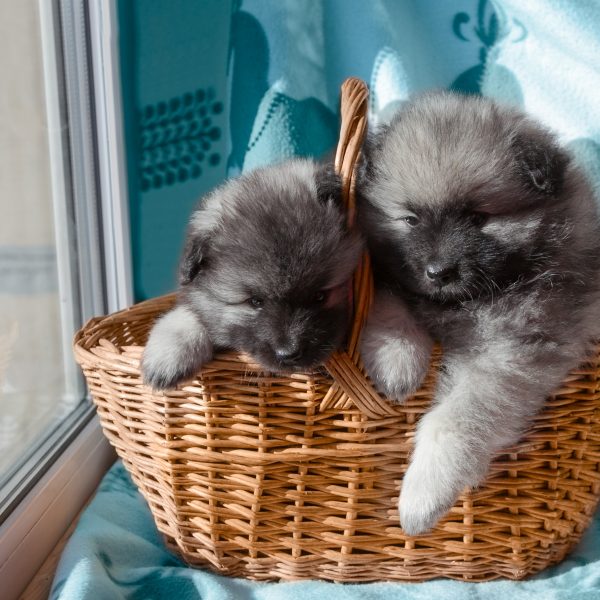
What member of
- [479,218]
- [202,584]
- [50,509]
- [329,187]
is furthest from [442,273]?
[50,509]

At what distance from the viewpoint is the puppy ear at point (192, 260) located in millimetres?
1317

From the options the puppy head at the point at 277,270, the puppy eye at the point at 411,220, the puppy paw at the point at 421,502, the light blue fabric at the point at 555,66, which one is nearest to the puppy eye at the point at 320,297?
the puppy head at the point at 277,270

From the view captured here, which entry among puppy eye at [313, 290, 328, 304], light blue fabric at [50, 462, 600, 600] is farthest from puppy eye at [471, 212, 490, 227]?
light blue fabric at [50, 462, 600, 600]

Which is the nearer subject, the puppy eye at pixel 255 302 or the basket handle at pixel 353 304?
the basket handle at pixel 353 304

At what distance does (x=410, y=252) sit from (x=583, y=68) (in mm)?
1196

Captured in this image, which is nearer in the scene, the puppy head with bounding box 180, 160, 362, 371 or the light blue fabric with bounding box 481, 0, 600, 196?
the puppy head with bounding box 180, 160, 362, 371

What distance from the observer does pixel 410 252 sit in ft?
4.37

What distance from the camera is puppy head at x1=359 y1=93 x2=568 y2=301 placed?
4.23ft

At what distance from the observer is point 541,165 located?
1.31 meters

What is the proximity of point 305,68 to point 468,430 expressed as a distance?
54.7 inches

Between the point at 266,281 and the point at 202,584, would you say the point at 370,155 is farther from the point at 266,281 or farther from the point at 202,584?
the point at 202,584

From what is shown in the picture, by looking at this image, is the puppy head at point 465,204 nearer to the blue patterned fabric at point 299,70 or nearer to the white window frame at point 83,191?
the blue patterned fabric at point 299,70

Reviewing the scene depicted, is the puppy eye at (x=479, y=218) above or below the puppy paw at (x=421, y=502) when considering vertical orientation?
above

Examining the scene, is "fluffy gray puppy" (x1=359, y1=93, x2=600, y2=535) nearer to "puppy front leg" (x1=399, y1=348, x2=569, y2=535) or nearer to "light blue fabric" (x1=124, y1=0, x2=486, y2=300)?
"puppy front leg" (x1=399, y1=348, x2=569, y2=535)
